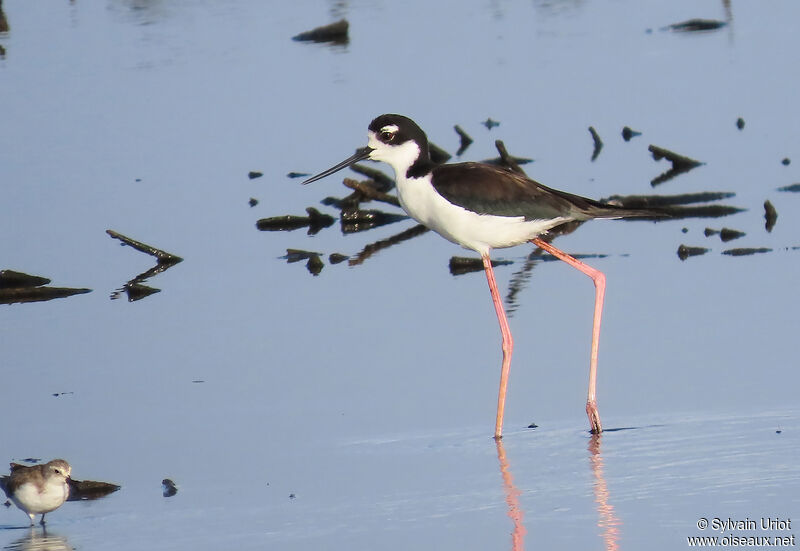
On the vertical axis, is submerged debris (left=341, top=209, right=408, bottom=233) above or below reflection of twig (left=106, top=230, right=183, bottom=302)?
below

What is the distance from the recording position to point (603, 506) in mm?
6043

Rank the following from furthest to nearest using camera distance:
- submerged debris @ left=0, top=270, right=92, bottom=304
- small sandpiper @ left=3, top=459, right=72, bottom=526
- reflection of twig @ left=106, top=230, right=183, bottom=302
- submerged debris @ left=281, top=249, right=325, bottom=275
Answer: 1. submerged debris @ left=281, top=249, right=325, bottom=275
2. reflection of twig @ left=106, top=230, right=183, bottom=302
3. submerged debris @ left=0, top=270, right=92, bottom=304
4. small sandpiper @ left=3, top=459, right=72, bottom=526

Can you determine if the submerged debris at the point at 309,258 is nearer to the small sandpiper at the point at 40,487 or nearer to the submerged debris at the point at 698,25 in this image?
the small sandpiper at the point at 40,487

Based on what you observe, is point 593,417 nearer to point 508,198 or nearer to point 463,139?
point 508,198

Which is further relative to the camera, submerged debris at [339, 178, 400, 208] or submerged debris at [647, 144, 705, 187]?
submerged debris at [647, 144, 705, 187]

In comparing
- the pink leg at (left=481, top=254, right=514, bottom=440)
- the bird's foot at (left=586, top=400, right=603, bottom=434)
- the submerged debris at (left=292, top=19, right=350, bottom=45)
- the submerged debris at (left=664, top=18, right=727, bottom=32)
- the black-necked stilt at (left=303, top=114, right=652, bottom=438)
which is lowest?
the submerged debris at (left=292, top=19, right=350, bottom=45)

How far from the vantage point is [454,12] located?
21453 mm

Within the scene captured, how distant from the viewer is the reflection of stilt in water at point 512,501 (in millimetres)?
5753

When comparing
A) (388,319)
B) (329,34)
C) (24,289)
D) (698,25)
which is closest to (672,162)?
(388,319)

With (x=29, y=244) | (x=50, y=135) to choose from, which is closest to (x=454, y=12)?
(x=50, y=135)

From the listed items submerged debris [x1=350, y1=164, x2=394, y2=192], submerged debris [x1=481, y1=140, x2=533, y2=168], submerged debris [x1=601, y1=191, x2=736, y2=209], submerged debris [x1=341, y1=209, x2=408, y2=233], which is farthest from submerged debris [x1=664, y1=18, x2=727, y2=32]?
submerged debris [x1=341, y1=209, x2=408, y2=233]

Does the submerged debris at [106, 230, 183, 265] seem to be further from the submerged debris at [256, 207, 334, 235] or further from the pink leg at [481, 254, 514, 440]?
the pink leg at [481, 254, 514, 440]

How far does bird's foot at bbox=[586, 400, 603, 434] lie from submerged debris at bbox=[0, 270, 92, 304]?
416 cm

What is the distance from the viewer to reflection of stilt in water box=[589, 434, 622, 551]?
565 centimetres
